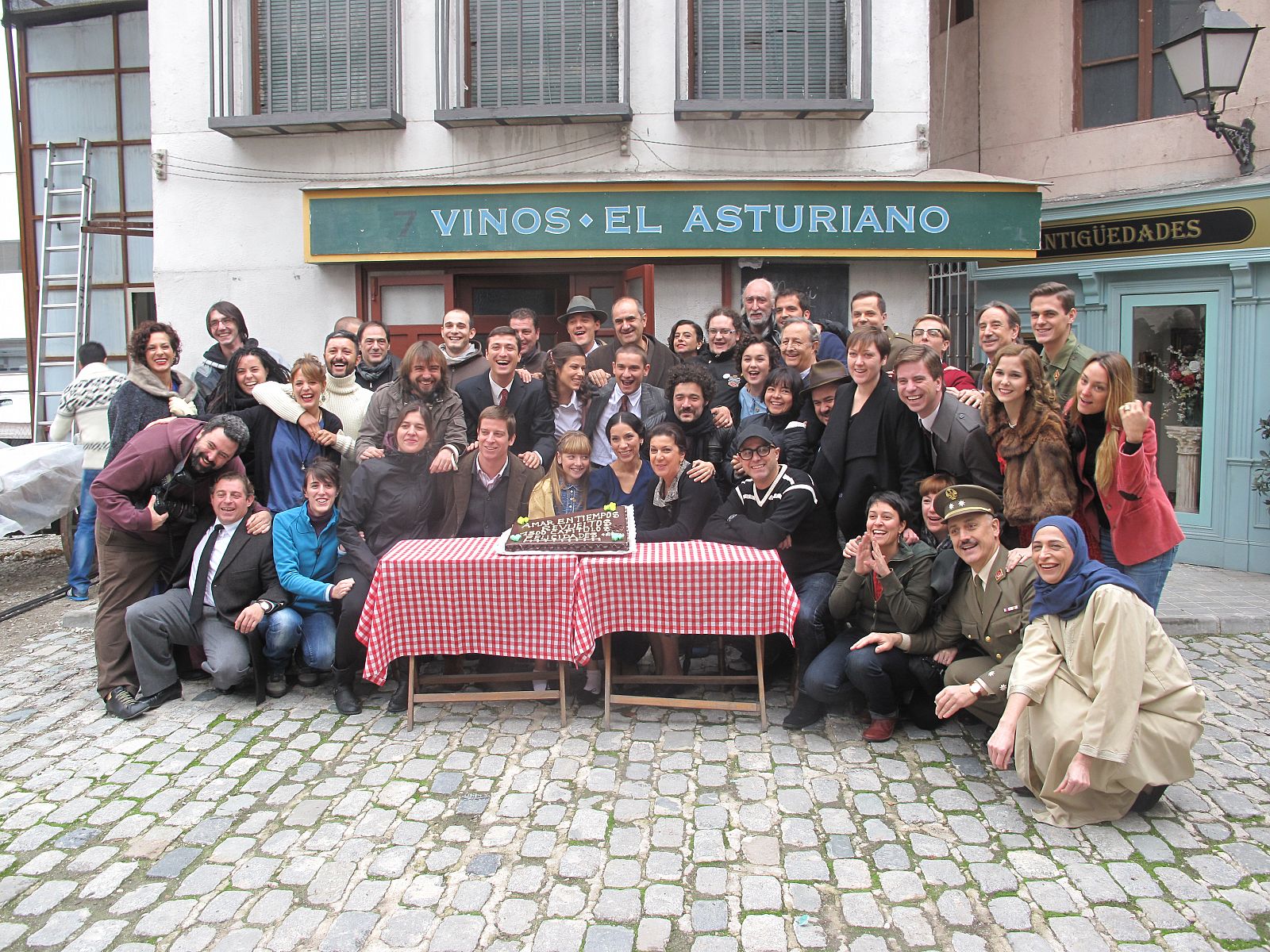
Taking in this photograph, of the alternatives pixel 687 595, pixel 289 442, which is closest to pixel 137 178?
pixel 289 442

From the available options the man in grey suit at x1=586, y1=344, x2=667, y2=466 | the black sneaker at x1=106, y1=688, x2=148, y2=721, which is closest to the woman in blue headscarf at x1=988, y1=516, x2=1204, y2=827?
the man in grey suit at x1=586, y1=344, x2=667, y2=466

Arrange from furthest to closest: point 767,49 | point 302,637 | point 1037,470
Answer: point 767,49 → point 302,637 → point 1037,470

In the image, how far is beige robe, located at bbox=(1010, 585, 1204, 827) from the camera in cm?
388

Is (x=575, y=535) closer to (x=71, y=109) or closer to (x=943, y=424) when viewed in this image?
(x=943, y=424)

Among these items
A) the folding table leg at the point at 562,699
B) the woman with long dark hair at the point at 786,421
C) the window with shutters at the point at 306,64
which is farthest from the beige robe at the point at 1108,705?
the window with shutters at the point at 306,64

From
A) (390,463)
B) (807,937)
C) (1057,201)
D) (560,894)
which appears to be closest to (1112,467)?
(807,937)

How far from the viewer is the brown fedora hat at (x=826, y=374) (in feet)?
18.7

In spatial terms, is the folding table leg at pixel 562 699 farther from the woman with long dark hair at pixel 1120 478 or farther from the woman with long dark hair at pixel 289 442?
the woman with long dark hair at pixel 1120 478

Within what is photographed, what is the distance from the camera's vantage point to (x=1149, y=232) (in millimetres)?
8969

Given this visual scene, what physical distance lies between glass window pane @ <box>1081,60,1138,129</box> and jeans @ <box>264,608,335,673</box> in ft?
28.4

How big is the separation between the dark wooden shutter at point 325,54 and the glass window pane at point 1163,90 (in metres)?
7.11

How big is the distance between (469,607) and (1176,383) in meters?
7.15

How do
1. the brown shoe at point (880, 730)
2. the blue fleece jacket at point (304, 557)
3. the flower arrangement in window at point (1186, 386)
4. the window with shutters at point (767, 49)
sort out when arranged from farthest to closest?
the window with shutters at point (767, 49)
the flower arrangement in window at point (1186, 386)
the blue fleece jacket at point (304, 557)
the brown shoe at point (880, 730)

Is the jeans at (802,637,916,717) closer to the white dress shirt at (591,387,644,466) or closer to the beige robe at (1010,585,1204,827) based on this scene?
the beige robe at (1010,585,1204,827)
